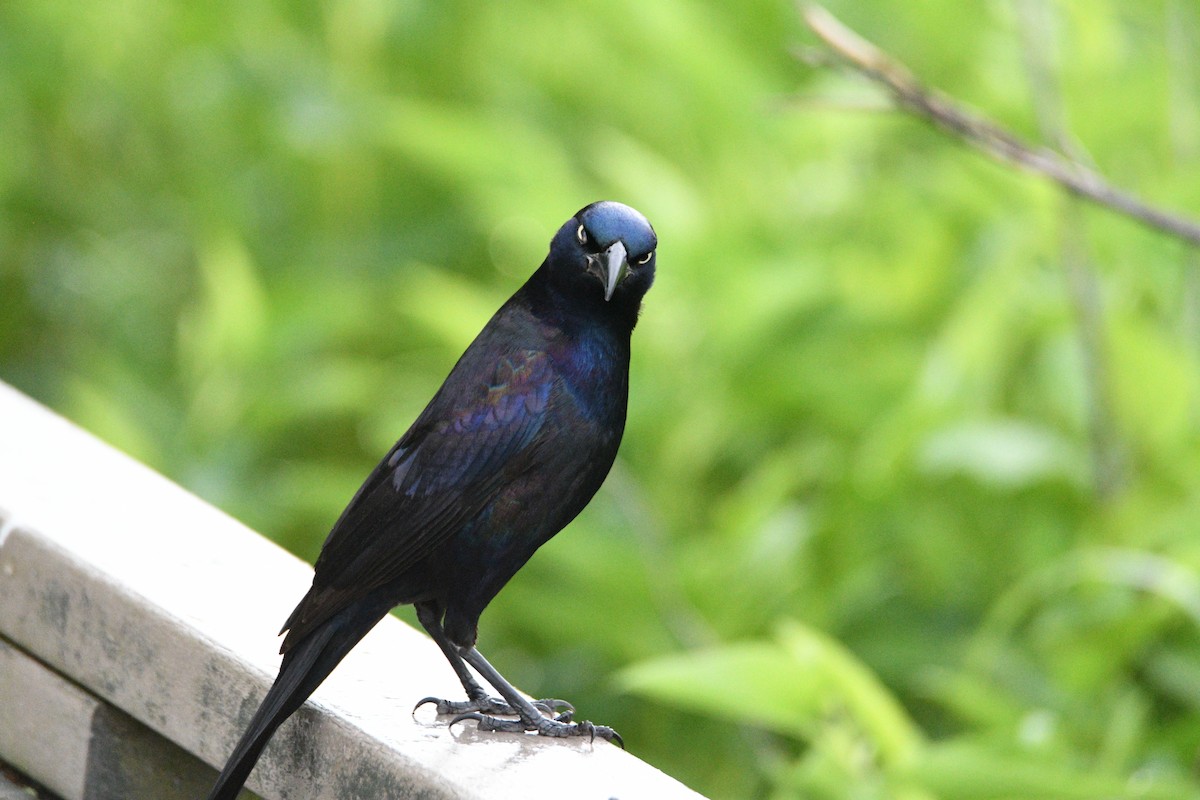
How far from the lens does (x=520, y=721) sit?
1.76 metres

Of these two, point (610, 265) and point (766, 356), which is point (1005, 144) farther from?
point (766, 356)

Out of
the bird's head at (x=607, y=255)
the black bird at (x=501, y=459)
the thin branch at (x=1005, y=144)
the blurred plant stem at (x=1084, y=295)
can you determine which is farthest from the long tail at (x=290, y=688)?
the blurred plant stem at (x=1084, y=295)

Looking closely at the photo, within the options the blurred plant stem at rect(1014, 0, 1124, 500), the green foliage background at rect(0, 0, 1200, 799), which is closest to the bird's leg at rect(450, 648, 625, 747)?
the green foliage background at rect(0, 0, 1200, 799)

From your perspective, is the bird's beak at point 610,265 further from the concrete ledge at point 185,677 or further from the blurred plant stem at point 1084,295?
the blurred plant stem at point 1084,295

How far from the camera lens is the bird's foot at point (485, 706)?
173 centimetres

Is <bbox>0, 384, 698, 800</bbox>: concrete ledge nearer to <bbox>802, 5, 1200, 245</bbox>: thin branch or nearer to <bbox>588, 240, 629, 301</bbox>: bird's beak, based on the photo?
<bbox>588, 240, 629, 301</bbox>: bird's beak

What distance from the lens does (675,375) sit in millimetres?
3395

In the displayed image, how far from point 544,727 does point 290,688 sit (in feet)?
1.04

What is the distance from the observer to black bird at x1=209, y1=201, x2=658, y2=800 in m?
1.61

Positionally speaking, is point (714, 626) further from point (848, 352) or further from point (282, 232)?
point (282, 232)

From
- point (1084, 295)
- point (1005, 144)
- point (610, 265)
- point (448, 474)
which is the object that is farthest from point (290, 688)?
point (1084, 295)

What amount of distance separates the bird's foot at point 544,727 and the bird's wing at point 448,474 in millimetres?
202

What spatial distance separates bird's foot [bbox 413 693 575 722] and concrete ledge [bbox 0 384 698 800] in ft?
0.07

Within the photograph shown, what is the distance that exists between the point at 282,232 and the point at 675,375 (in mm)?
1763
